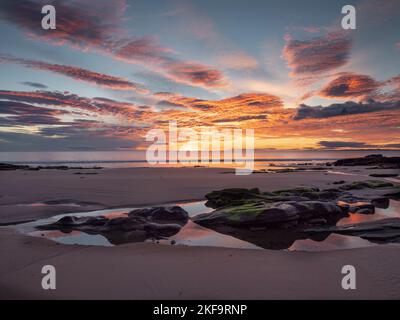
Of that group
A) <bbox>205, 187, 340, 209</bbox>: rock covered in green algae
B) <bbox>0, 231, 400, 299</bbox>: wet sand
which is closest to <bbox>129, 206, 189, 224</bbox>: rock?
<bbox>205, 187, 340, 209</bbox>: rock covered in green algae

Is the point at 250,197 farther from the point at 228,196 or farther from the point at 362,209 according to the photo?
the point at 362,209

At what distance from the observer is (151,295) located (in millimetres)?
5520

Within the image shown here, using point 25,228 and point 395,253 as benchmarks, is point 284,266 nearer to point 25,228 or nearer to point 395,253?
point 395,253

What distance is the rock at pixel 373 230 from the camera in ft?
30.5

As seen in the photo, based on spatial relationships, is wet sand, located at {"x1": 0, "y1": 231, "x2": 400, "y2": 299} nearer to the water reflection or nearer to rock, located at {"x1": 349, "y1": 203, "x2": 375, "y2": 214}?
the water reflection

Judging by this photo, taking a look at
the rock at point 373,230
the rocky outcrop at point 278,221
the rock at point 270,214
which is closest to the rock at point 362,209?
the rocky outcrop at point 278,221

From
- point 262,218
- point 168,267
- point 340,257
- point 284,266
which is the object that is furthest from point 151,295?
point 262,218

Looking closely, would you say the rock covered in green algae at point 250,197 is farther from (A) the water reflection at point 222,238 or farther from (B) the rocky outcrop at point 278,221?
(A) the water reflection at point 222,238

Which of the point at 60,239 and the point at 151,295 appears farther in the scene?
the point at 60,239

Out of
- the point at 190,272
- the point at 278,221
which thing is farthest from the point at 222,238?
the point at 190,272

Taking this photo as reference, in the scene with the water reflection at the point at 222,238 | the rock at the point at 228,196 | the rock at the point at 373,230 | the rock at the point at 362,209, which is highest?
the rock at the point at 228,196

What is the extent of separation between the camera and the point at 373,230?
10.1m

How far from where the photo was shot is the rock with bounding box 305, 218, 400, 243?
366 inches
